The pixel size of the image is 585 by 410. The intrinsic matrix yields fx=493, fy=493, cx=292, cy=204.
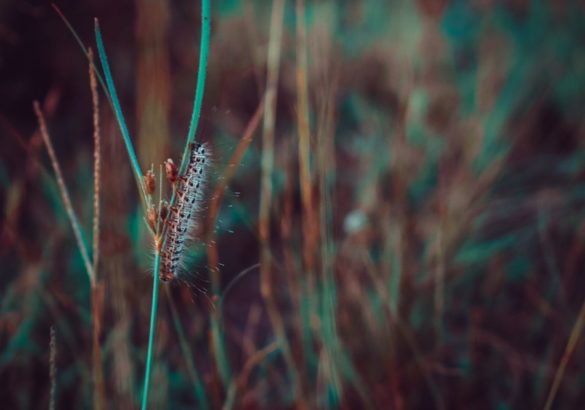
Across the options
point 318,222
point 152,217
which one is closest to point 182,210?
point 152,217

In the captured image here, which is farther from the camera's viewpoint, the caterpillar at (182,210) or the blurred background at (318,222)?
the blurred background at (318,222)

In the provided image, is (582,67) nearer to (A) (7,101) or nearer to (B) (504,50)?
(B) (504,50)

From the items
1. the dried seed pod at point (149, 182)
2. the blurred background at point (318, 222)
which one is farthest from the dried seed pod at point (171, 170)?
the blurred background at point (318, 222)

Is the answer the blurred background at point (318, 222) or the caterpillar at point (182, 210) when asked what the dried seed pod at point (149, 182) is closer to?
the caterpillar at point (182, 210)

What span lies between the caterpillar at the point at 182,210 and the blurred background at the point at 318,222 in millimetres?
53

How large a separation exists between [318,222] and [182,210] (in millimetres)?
320

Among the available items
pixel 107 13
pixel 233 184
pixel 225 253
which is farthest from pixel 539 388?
pixel 107 13

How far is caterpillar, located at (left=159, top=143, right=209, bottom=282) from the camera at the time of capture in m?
0.42

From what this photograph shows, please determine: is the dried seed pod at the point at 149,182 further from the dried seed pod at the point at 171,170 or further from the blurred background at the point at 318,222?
the blurred background at the point at 318,222

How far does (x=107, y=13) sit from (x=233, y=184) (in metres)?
0.90

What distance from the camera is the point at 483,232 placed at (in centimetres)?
141

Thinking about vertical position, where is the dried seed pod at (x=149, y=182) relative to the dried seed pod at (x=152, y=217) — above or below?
above

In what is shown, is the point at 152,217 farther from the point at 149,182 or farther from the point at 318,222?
the point at 318,222

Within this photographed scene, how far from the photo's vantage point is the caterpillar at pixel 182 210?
425 mm
